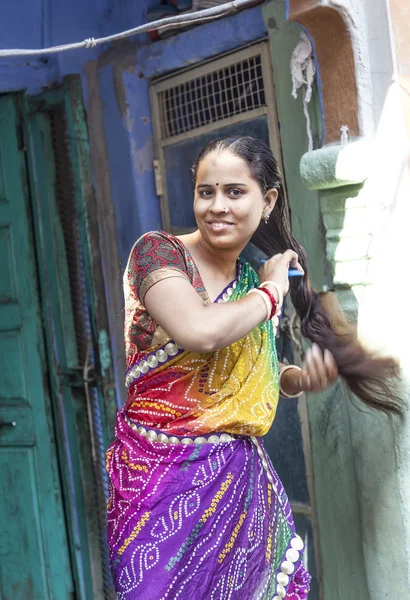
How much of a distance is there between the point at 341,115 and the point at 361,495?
1.39 metres

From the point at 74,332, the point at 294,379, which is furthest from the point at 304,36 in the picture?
the point at 74,332

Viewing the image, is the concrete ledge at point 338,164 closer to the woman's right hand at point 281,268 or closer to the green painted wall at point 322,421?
the green painted wall at point 322,421

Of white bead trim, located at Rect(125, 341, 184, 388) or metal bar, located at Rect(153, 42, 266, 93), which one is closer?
white bead trim, located at Rect(125, 341, 184, 388)

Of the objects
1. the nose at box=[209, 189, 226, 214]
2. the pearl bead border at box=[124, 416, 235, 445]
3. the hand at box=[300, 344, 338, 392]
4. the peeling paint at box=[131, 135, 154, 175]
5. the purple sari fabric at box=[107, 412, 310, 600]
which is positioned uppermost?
the peeling paint at box=[131, 135, 154, 175]

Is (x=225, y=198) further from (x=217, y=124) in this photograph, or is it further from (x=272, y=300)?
(x=217, y=124)

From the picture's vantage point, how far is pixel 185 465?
8.17ft

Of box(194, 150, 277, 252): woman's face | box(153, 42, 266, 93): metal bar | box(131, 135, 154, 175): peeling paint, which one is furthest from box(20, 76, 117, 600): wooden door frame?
box(194, 150, 277, 252): woman's face

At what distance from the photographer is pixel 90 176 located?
4332 millimetres

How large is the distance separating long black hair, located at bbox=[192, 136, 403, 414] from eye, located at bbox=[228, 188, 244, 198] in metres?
0.08

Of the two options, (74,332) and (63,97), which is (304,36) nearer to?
(63,97)

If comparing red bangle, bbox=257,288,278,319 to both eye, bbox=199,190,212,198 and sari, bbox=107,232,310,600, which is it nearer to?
sari, bbox=107,232,310,600

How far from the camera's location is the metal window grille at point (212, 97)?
373cm

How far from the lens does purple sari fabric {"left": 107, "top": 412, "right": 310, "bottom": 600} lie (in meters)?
2.47

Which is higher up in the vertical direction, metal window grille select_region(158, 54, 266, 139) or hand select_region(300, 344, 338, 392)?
metal window grille select_region(158, 54, 266, 139)
